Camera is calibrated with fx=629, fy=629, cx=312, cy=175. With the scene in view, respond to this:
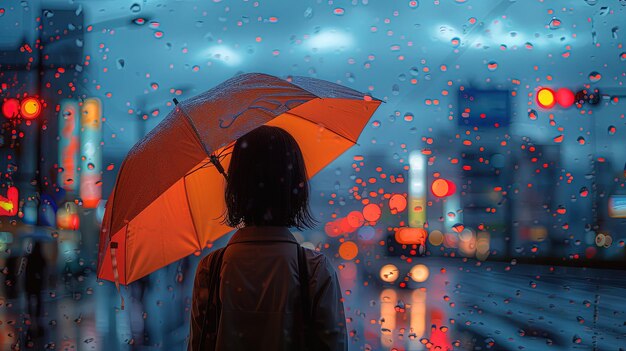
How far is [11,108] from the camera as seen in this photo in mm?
8750

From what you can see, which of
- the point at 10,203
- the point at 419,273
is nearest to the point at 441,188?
the point at 419,273

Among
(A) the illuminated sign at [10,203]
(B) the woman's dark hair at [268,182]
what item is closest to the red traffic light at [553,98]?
(B) the woman's dark hair at [268,182]

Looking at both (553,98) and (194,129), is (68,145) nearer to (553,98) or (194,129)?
(553,98)

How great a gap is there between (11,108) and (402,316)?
20.2ft

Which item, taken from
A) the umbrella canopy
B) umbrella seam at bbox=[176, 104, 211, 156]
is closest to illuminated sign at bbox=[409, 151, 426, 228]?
the umbrella canopy

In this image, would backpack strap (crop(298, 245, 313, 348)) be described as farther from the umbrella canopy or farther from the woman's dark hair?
the umbrella canopy

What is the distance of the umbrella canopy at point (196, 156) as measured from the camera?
195 centimetres

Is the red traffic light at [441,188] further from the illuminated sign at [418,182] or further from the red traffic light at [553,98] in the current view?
the red traffic light at [553,98]

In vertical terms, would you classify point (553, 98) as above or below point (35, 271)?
above

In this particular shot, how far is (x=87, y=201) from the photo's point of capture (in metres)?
7.34

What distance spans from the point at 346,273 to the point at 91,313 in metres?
8.24

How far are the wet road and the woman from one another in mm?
4941

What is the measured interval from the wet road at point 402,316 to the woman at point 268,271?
494cm

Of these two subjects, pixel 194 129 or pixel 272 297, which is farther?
pixel 194 129
